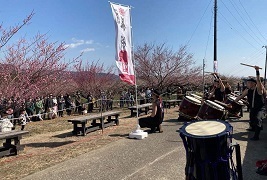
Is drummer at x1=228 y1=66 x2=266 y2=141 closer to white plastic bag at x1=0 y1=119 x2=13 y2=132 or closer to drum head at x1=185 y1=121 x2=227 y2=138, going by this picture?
drum head at x1=185 y1=121 x2=227 y2=138

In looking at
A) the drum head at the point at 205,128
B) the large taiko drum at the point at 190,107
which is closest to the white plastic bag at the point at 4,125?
the large taiko drum at the point at 190,107

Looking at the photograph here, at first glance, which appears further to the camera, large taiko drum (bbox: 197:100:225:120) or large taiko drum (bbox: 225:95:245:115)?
large taiko drum (bbox: 225:95:245:115)

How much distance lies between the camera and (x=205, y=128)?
3.29 m

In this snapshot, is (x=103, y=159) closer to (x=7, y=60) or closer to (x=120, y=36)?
(x=120, y=36)

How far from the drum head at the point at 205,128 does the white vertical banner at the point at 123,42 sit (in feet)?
12.8

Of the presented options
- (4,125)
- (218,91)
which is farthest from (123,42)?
(4,125)

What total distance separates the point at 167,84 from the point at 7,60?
14125 millimetres

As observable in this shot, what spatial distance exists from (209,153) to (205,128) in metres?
0.32

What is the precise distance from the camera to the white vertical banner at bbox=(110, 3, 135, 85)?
276 inches

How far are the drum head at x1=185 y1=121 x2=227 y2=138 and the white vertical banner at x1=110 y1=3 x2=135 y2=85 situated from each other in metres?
3.91

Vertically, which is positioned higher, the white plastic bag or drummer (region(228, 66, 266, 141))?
drummer (region(228, 66, 266, 141))

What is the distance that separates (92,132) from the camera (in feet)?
30.2

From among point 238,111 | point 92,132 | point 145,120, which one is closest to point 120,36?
point 145,120

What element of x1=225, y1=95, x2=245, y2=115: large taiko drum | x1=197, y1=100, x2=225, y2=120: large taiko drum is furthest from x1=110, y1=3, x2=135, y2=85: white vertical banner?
x1=225, y1=95, x2=245, y2=115: large taiko drum
